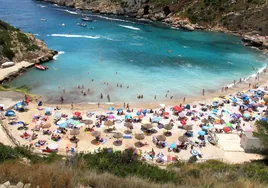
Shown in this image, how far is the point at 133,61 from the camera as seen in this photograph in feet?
166

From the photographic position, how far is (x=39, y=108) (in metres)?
31.0

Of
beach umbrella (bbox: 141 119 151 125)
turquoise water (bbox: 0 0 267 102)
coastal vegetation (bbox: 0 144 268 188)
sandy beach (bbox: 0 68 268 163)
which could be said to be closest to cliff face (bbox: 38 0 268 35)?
turquoise water (bbox: 0 0 267 102)

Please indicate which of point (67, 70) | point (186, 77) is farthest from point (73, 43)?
point (186, 77)

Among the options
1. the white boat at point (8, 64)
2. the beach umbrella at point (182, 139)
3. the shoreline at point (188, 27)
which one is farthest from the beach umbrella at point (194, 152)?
the shoreline at point (188, 27)

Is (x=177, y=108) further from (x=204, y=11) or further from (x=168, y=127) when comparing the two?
(x=204, y=11)

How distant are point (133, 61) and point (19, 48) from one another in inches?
837

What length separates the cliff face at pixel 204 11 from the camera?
247 ft

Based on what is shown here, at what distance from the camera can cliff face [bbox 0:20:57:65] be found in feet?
153

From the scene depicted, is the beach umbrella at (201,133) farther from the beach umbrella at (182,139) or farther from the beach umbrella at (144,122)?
the beach umbrella at (144,122)

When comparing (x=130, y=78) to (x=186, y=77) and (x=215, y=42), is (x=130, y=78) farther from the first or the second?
(x=215, y=42)

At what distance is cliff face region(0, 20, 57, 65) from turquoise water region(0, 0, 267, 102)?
9.60 ft

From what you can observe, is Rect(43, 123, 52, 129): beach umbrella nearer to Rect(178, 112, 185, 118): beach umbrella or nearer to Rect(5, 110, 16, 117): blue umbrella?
Rect(5, 110, 16, 117): blue umbrella

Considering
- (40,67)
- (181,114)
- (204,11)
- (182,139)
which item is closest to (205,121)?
(181,114)

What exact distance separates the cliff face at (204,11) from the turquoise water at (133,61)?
699 centimetres
